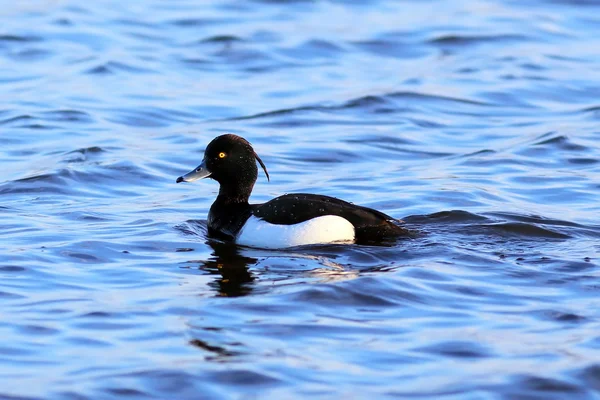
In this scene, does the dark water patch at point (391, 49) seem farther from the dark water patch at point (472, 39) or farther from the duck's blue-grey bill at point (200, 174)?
the duck's blue-grey bill at point (200, 174)

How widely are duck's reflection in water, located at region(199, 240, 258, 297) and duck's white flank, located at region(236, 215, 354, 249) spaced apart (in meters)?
0.26

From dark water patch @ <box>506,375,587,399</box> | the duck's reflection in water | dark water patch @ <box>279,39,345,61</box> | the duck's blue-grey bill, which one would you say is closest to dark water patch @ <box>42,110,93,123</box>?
dark water patch @ <box>279,39,345,61</box>

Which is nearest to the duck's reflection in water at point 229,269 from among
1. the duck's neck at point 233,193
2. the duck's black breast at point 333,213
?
the duck's black breast at point 333,213

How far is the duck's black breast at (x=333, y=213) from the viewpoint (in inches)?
384

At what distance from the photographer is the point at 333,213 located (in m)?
9.74

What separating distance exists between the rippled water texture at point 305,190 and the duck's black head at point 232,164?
1.67ft

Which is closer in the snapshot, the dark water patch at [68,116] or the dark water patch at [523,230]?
the dark water patch at [523,230]

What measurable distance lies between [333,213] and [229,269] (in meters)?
1.04

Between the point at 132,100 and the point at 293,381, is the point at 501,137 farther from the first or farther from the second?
the point at 293,381

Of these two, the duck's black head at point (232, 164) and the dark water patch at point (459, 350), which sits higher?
the duck's black head at point (232, 164)

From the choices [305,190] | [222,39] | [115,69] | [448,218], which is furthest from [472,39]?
[448,218]

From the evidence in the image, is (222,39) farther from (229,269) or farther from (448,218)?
(229,269)

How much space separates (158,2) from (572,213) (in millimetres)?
15084

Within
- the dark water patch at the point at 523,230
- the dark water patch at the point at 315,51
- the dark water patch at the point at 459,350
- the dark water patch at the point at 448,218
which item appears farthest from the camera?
the dark water patch at the point at 315,51
